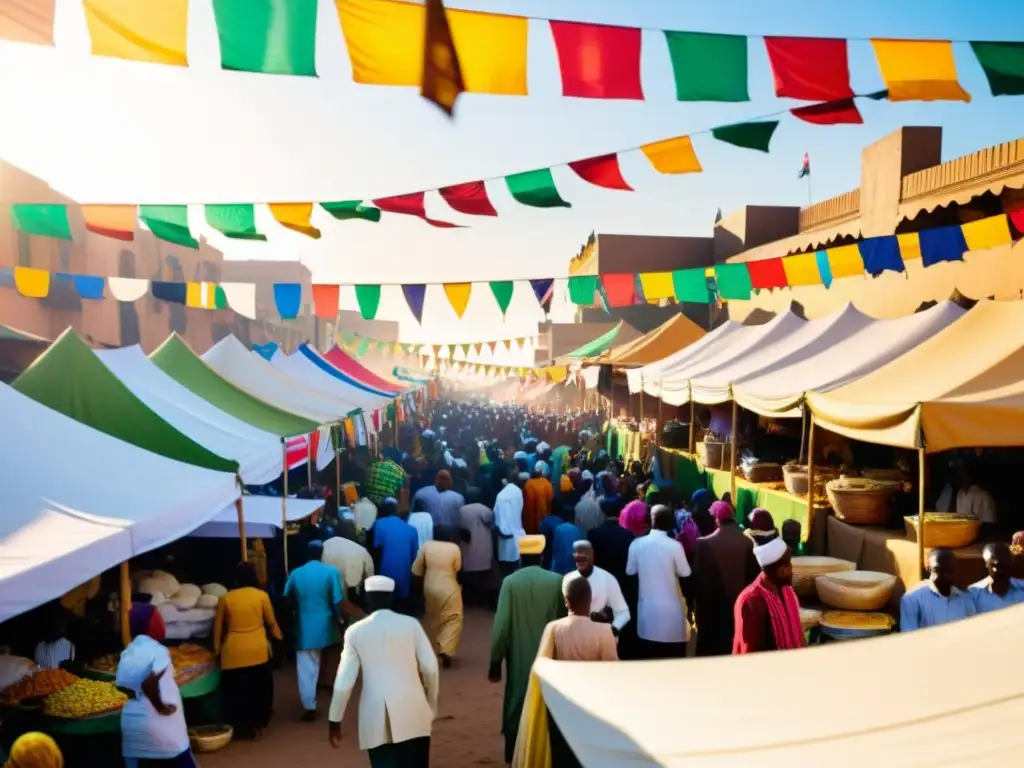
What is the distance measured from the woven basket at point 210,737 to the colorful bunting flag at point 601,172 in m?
6.24

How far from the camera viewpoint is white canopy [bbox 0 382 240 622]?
445 centimetres

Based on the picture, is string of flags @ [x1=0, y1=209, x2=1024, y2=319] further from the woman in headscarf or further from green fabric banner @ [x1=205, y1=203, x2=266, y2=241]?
the woman in headscarf

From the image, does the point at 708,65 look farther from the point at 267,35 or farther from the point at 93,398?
the point at 93,398

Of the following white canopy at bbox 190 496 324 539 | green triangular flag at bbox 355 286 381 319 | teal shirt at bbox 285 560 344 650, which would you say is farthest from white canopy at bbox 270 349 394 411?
teal shirt at bbox 285 560 344 650

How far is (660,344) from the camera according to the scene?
1850 centimetres

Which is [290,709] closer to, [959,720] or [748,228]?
[959,720]

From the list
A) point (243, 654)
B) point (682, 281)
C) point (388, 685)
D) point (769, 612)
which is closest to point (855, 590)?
point (769, 612)

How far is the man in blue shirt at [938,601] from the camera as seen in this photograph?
16.4 feet

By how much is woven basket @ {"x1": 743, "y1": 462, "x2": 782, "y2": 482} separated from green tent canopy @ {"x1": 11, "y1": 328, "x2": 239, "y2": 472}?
6724 millimetres

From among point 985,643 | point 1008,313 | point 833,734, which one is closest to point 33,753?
point 833,734

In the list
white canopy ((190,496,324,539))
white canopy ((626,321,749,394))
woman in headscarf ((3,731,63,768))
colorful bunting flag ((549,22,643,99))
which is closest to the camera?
woman in headscarf ((3,731,63,768))

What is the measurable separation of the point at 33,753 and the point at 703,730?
103 inches

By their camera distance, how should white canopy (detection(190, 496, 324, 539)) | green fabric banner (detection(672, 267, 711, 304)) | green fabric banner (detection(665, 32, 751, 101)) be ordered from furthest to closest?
green fabric banner (detection(672, 267, 711, 304))
white canopy (detection(190, 496, 324, 539))
green fabric banner (detection(665, 32, 751, 101))

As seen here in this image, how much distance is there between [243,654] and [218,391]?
215 inches
